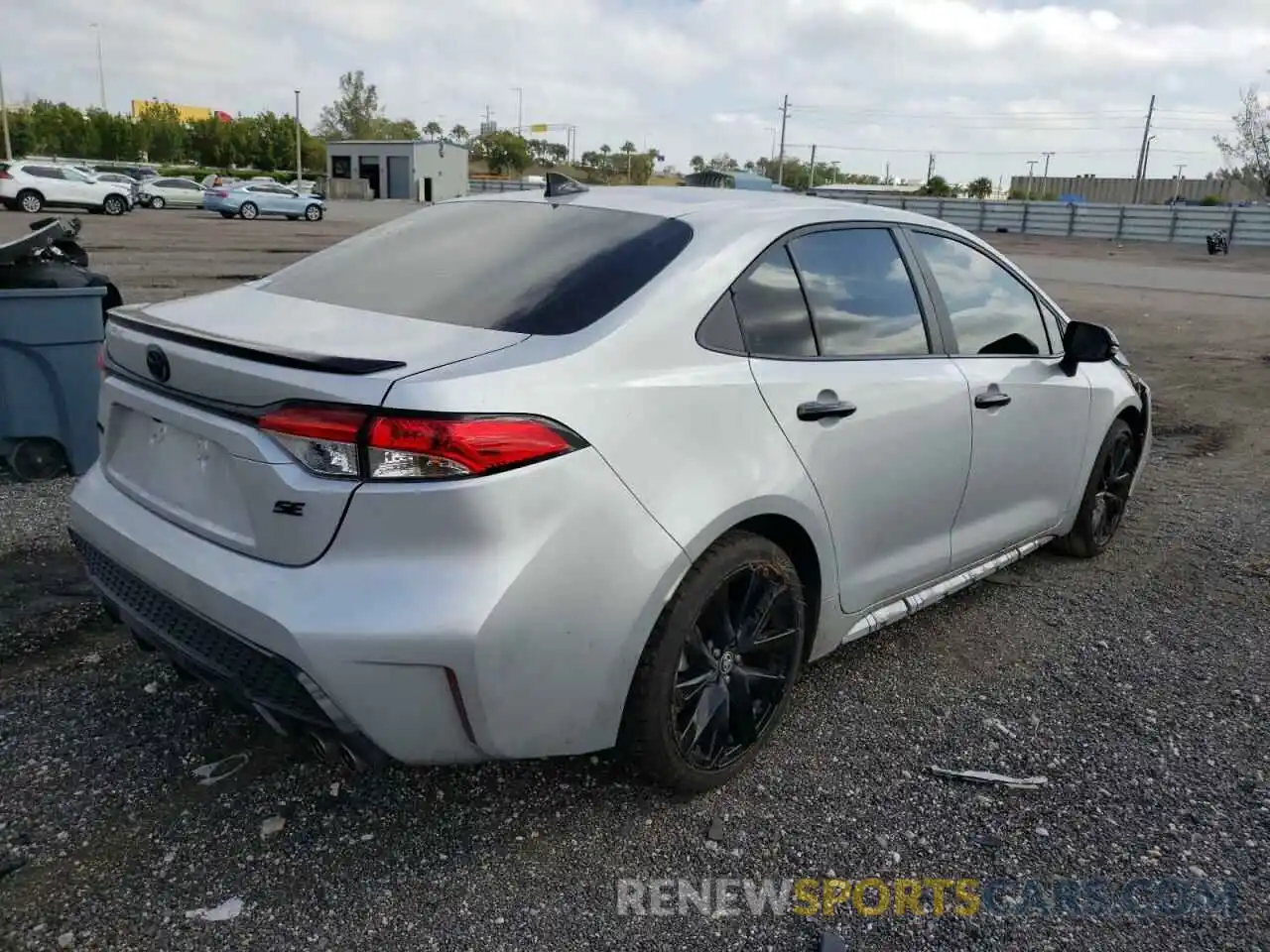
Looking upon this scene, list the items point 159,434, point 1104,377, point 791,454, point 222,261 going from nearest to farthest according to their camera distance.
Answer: point 159,434
point 791,454
point 1104,377
point 222,261

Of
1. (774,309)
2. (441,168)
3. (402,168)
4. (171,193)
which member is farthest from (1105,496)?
(441,168)

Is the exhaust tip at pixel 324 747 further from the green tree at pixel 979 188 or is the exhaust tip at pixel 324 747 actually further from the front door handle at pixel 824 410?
the green tree at pixel 979 188

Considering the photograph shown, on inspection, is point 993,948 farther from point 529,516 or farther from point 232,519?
point 232,519

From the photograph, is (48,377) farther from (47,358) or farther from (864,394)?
(864,394)

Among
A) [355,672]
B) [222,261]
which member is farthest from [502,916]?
[222,261]

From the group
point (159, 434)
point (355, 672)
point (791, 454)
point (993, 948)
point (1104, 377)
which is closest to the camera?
point (355, 672)

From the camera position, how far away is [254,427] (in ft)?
7.47

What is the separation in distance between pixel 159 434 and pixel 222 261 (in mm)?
17340

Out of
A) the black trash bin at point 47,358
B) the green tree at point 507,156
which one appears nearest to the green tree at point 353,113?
the green tree at point 507,156

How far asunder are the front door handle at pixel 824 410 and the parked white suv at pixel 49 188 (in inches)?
1424

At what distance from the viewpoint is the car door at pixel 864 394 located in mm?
2883

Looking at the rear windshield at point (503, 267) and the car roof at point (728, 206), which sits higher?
the car roof at point (728, 206)

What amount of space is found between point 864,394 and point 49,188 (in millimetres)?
36268

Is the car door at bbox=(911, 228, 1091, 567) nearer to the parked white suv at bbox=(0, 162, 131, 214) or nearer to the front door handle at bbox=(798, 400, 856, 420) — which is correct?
the front door handle at bbox=(798, 400, 856, 420)
